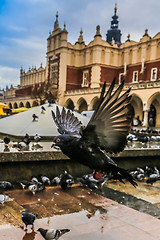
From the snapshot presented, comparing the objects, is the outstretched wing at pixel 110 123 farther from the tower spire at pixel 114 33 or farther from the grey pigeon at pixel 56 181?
the tower spire at pixel 114 33

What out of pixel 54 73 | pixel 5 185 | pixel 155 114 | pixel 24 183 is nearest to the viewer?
pixel 5 185

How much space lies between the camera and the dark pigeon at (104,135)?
2.29m

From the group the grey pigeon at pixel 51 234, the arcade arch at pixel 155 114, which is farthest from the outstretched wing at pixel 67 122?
the arcade arch at pixel 155 114

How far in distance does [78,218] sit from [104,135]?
1.18m

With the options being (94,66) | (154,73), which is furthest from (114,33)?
(154,73)

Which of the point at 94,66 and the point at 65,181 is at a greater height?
the point at 94,66

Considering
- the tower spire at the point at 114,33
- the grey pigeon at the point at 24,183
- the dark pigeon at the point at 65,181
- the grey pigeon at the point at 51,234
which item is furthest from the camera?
the tower spire at the point at 114,33

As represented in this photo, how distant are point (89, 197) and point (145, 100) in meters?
23.2

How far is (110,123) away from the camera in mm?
2322

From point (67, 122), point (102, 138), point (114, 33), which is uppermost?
point (114, 33)

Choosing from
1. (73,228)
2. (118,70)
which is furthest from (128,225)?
(118,70)

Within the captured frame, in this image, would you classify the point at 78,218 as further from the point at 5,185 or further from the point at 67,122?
the point at 5,185

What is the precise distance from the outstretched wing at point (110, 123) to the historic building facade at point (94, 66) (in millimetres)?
28430

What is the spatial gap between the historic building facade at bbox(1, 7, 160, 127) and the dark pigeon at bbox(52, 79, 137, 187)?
1119 inches
